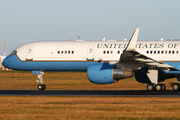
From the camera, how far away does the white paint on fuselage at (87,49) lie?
86.6 ft

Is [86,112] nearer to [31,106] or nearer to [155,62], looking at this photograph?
[31,106]

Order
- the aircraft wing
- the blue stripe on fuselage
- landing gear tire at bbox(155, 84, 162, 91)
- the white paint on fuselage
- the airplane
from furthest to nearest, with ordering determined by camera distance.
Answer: the blue stripe on fuselage, the white paint on fuselage, landing gear tire at bbox(155, 84, 162, 91), the airplane, the aircraft wing

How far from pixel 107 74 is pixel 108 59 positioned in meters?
3.67

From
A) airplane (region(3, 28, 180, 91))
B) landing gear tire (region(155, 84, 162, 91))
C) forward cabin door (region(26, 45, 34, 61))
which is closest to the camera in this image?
airplane (region(3, 28, 180, 91))

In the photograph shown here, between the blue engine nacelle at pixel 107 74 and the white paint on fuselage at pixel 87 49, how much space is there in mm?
3260

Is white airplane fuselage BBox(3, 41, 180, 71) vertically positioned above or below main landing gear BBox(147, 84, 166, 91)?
above

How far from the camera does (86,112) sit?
14.7 metres

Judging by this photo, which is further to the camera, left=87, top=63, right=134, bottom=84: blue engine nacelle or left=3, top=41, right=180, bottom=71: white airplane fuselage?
left=3, top=41, right=180, bottom=71: white airplane fuselage

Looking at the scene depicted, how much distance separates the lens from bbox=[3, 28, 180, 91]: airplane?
23.8 metres

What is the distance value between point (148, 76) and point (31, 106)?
11259mm

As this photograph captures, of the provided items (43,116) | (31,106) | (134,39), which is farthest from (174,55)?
(43,116)

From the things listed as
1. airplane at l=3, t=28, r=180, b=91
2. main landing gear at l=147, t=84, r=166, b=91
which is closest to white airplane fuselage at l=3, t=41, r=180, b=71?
airplane at l=3, t=28, r=180, b=91

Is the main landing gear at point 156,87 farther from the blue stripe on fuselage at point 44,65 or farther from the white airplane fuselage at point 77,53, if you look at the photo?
the blue stripe on fuselage at point 44,65

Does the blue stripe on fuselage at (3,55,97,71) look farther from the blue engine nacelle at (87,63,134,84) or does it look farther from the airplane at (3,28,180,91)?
the blue engine nacelle at (87,63,134,84)
